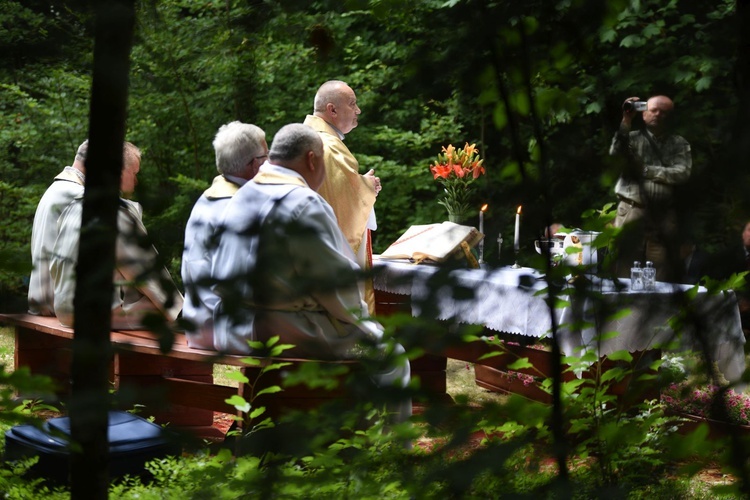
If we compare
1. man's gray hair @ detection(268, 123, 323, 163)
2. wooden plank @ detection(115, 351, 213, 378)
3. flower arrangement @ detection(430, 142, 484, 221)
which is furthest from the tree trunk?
flower arrangement @ detection(430, 142, 484, 221)

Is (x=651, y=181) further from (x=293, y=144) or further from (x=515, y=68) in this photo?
(x=293, y=144)

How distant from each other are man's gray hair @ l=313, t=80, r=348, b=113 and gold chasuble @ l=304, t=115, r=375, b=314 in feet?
0.30

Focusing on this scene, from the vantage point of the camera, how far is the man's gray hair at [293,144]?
14.1ft

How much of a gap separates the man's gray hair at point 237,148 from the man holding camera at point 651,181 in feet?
12.7

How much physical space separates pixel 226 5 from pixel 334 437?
Result: 0.45m

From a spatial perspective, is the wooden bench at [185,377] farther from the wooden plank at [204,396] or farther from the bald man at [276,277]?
the bald man at [276,277]

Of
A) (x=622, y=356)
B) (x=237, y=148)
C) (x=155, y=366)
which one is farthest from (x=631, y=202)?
(x=155, y=366)

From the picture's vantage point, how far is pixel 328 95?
20.4 feet

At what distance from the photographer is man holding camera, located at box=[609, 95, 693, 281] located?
97cm

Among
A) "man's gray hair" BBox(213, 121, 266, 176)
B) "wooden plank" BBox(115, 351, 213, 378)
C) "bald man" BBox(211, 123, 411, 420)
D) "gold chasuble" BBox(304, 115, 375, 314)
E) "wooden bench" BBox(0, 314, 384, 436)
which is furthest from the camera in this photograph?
"gold chasuble" BBox(304, 115, 375, 314)

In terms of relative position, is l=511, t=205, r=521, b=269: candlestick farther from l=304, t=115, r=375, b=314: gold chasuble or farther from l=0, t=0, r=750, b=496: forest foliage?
l=304, t=115, r=375, b=314: gold chasuble

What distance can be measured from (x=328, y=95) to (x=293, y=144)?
197 centimetres

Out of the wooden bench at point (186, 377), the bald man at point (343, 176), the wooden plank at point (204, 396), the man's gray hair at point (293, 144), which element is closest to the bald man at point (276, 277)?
the wooden bench at point (186, 377)

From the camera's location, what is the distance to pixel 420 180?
Answer: 40.6ft
